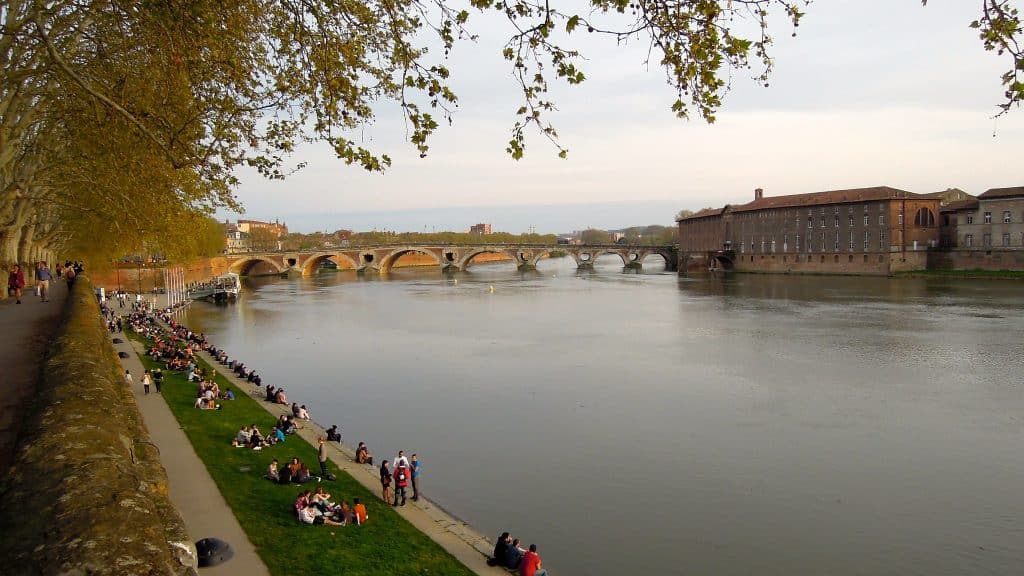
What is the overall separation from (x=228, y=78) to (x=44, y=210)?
2899cm

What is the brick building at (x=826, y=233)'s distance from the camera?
237ft

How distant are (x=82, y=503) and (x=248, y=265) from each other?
112161 mm

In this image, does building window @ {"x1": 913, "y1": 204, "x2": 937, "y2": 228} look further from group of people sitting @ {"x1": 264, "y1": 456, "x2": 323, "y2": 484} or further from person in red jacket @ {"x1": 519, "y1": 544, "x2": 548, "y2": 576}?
person in red jacket @ {"x1": 519, "y1": 544, "x2": 548, "y2": 576}

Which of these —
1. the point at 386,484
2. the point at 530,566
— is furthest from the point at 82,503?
the point at 386,484

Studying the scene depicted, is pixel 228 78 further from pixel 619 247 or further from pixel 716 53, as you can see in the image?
pixel 619 247

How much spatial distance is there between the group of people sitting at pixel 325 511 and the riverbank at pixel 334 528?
0.20 metres

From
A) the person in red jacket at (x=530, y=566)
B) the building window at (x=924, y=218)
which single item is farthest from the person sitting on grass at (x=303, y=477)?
the building window at (x=924, y=218)

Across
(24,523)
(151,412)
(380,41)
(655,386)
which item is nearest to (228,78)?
(380,41)

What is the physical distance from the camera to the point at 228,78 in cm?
937

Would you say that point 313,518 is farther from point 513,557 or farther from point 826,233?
point 826,233

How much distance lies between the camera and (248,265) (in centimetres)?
10888

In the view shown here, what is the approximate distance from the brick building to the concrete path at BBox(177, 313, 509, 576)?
71.5 meters

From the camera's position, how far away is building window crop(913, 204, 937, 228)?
72.6 m

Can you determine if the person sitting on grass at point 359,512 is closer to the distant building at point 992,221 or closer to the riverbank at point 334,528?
the riverbank at point 334,528
